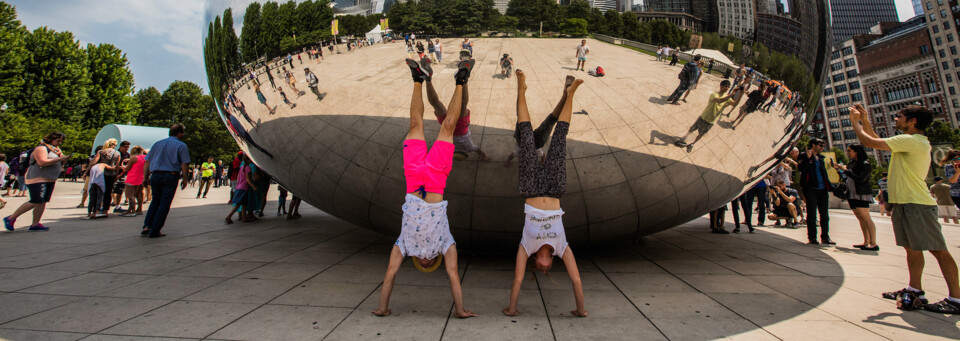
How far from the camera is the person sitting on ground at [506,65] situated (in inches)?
133

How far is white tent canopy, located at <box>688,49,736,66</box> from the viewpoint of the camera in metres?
3.56

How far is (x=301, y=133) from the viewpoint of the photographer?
389 centimetres

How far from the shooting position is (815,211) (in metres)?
6.54

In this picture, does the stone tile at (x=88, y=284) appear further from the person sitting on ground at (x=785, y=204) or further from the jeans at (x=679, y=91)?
the person sitting on ground at (x=785, y=204)

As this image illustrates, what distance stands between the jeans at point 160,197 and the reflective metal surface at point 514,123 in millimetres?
2851

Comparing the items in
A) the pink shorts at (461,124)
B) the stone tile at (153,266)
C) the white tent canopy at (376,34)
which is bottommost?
the stone tile at (153,266)

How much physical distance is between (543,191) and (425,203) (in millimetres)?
876

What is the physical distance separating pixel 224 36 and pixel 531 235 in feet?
12.3

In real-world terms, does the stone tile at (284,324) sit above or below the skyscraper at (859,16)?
below

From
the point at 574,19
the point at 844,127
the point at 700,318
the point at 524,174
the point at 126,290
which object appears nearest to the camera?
the point at 700,318

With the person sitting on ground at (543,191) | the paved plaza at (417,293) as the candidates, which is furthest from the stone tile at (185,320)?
the person sitting on ground at (543,191)

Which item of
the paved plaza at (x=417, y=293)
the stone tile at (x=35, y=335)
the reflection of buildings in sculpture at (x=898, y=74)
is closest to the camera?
the stone tile at (x=35, y=335)

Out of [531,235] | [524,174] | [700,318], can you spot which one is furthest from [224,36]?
[700,318]

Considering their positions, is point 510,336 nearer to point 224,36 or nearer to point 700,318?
point 700,318
